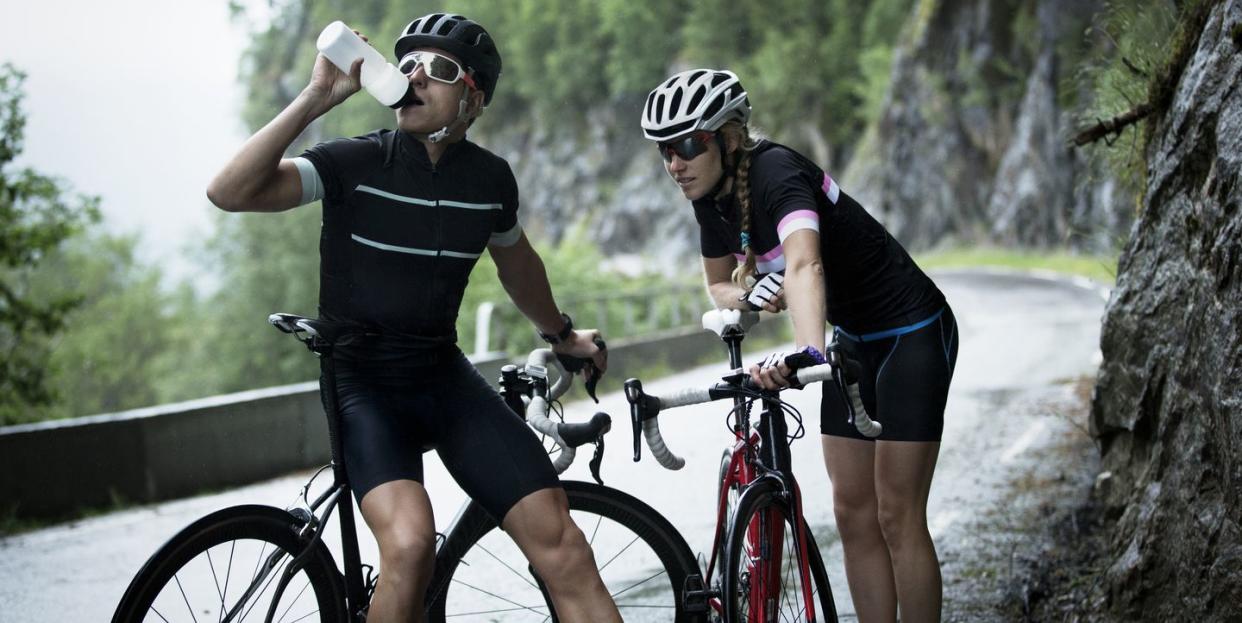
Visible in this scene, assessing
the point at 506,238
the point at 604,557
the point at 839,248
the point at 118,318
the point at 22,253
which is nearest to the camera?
the point at 506,238

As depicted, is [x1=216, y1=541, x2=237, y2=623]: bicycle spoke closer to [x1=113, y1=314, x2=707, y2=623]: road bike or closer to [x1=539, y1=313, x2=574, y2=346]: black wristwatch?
[x1=113, y1=314, x2=707, y2=623]: road bike

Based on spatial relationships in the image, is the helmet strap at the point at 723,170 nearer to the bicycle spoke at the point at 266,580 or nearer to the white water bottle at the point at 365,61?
the white water bottle at the point at 365,61

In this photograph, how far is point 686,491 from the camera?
828 cm

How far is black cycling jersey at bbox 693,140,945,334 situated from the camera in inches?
140

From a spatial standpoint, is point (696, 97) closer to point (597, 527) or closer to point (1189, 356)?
point (597, 527)

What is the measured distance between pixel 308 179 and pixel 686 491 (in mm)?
5523

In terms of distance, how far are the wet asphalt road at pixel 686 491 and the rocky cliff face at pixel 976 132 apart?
33.2 metres

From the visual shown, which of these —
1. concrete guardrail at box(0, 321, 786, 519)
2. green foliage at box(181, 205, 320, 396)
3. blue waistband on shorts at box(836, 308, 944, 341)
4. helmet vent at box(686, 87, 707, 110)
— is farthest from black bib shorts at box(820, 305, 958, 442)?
green foliage at box(181, 205, 320, 396)

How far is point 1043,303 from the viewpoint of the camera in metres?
26.9

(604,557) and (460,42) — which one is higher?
(460,42)

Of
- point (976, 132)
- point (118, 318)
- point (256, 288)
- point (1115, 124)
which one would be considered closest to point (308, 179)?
point (1115, 124)

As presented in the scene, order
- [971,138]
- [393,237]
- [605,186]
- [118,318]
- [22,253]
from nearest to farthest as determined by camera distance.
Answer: [393,237], [22,253], [971,138], [118,318], [605,186]

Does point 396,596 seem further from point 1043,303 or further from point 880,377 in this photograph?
point 1043,303

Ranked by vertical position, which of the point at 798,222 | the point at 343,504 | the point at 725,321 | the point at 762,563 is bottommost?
the point at 762,563
